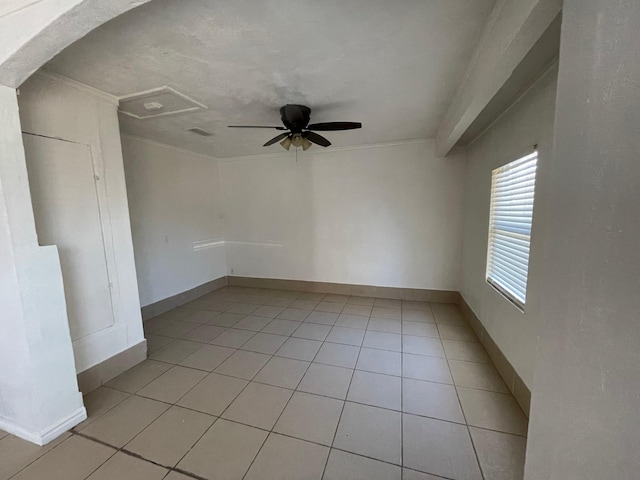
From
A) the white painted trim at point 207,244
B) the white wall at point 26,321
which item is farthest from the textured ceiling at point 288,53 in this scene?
the white painted trim at point 207,244

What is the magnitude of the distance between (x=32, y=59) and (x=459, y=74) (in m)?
2.67

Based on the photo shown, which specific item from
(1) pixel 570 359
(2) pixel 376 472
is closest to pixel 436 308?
(2) pixel 376 472

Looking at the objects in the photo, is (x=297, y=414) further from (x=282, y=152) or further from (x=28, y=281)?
(x=282, y=152)

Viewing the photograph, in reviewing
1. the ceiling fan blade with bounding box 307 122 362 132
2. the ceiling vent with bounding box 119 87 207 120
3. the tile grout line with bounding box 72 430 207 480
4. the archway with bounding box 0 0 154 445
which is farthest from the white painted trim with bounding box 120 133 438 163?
the tile grout line with bounding box 72 430 207 480

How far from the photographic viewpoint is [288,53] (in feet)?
5.40

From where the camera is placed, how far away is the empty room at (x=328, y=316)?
644 mm

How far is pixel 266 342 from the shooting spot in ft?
9.43

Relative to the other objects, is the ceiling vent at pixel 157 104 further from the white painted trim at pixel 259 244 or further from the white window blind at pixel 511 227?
the white window blind at pixel 511 227

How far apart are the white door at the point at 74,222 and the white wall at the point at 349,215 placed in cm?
271

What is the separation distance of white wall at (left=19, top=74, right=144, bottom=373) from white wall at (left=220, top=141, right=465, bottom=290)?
8.12 ft

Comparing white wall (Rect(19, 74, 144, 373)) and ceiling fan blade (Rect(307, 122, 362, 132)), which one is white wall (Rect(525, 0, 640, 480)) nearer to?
ceiling fan blade (Rect(307, 122, 362, 132))

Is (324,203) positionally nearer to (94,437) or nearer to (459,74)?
(459,74)

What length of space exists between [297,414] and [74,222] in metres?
2.27

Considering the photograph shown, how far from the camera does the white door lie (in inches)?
71.0
